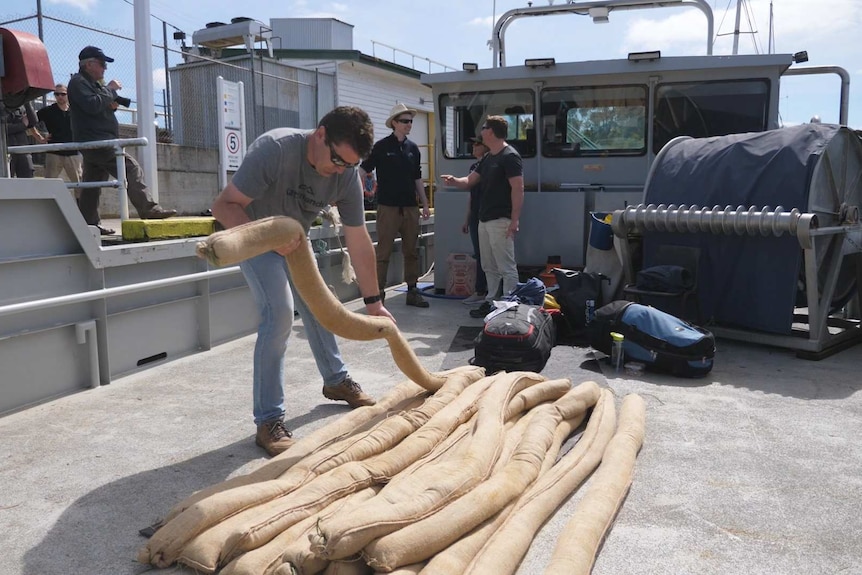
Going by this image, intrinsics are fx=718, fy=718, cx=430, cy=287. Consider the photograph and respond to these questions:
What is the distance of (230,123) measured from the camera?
11.5 metres

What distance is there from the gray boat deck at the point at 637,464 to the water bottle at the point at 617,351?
0.09 meters

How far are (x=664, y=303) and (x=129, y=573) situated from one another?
15.0 feet

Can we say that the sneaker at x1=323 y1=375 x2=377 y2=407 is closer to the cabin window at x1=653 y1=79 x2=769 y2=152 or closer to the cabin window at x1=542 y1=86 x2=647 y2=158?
the cabin window at x1=542 y1=86 x2=647 y2=158

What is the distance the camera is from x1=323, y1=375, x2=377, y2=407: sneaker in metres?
4.39

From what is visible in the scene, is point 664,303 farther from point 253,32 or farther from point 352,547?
point 253,32

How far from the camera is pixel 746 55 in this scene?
7.46 metres

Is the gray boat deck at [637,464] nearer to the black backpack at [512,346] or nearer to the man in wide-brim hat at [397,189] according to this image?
the black backpack at [512,346]

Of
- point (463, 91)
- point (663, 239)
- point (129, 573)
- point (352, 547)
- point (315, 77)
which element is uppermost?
point (315, 77)

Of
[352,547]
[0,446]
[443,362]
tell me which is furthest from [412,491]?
[443,362]

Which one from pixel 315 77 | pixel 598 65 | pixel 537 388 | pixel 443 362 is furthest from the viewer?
pixel 315 77

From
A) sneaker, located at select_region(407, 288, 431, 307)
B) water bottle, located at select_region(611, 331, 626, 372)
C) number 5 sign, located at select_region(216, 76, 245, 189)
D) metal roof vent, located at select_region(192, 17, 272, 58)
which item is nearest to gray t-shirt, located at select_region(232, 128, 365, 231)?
water bottle, located at select_region(611, 331, 626, 372)

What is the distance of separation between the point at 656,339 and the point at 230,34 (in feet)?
52.1

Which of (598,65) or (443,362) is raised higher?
(598,65)

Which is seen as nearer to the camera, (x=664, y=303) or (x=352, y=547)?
(x=352, y=547)
